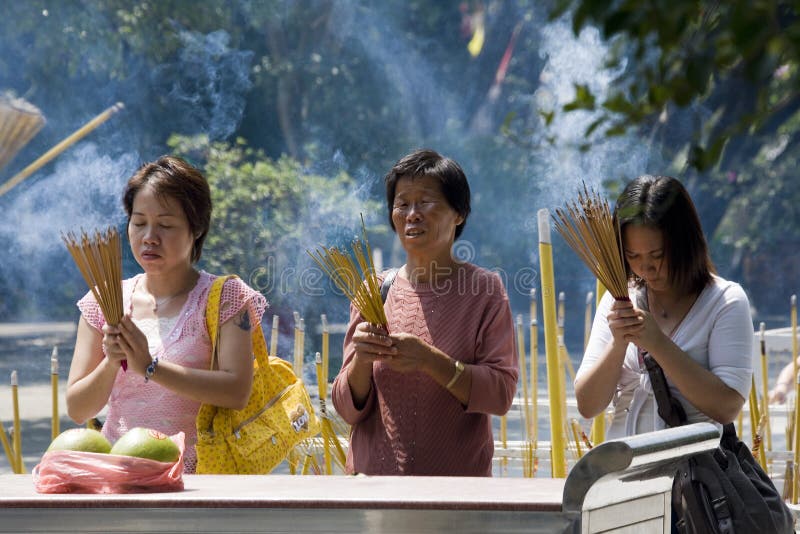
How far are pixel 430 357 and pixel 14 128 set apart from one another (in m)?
3.25

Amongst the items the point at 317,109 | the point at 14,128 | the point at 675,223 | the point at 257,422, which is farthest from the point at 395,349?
the point at 317,109

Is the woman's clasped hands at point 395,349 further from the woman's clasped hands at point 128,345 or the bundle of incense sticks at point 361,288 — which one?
the woman's clasped hands at point 128,345

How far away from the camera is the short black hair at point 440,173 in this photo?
172 centimetres

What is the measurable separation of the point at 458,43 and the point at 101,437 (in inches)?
197

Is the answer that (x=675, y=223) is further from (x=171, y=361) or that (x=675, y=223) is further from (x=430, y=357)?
(x=171, y=361)

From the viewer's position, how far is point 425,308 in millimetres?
1706

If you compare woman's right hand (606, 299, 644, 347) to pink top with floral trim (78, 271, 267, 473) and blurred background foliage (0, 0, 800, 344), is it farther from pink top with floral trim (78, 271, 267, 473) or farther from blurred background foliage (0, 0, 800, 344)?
blurred background foliage (0, 0, 800, 344)

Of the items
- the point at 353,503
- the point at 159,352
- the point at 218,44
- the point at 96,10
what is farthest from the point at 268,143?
the point at 353,503

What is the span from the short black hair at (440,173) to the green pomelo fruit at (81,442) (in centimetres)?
59

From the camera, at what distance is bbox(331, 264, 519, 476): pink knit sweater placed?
1.64 metres

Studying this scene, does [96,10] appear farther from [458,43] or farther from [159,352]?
[159,352]

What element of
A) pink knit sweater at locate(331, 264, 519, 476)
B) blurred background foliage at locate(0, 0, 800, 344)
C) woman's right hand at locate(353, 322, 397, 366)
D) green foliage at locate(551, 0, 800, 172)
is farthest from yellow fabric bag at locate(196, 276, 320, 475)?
blurred background foliage at locate(0, 0, 800, 344)

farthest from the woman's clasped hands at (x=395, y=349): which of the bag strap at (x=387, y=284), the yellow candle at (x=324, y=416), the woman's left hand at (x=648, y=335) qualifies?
the yellow candle at (x=324, y=416)

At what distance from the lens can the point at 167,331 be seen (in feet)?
5.65
